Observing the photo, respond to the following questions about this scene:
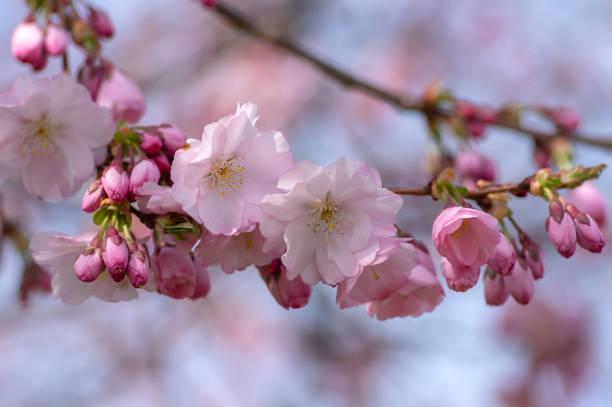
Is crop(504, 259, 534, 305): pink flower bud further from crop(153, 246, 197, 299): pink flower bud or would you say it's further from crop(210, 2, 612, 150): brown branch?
crop(210, 2, 612, 150): brown branch

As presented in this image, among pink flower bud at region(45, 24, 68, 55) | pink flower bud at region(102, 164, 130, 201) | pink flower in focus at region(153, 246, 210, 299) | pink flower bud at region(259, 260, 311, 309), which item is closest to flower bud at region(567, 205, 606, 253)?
pink flower bud at region(259, 260, 311, 309)

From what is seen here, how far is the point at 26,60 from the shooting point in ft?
5.64

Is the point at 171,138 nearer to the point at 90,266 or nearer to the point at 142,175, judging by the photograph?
the point at 142,175

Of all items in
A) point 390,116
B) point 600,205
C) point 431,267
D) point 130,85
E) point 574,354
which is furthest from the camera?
point 390,116

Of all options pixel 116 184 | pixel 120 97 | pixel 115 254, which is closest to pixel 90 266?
pixel 115 254

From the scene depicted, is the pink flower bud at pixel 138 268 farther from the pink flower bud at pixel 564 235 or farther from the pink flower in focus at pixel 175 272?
the pink flower bud at pixel 564 235

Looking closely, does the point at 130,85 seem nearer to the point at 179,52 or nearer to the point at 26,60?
the point at 26,60

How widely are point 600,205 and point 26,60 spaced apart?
219cm

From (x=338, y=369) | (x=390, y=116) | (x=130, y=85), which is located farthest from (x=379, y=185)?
(x=390, y=116)

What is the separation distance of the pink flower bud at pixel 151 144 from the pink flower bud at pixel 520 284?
0.87 meters

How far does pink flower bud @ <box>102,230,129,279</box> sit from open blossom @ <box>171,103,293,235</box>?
0.51ft

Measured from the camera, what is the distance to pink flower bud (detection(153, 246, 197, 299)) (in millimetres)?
1284

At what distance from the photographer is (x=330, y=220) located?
129 cm

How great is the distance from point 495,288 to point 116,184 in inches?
35.7
